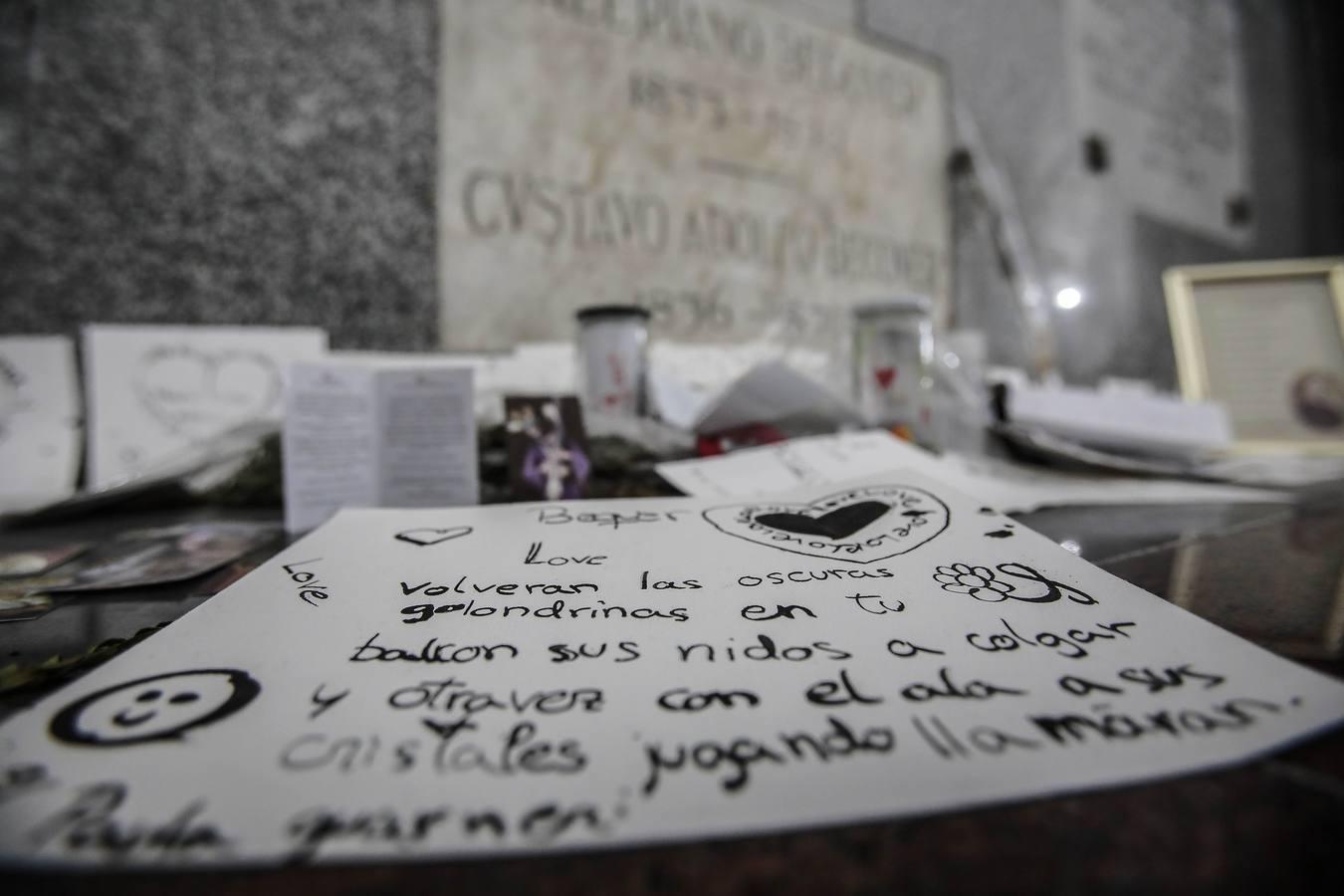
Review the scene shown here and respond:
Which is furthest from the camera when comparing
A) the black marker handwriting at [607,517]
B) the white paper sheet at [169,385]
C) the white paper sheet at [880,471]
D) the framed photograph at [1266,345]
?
the framed photograph at [1266,345]

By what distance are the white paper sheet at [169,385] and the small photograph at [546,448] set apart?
0.51 meters

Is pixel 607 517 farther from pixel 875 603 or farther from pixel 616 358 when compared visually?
pixel 616 358

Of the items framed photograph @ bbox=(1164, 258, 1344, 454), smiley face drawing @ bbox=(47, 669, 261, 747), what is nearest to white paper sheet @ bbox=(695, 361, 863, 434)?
smiley face drawing @ bbox=(47, 669, 261, 747)

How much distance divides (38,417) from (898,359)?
96cm

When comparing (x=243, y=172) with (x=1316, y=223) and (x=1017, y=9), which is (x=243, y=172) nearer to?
(x=1017, y=9)

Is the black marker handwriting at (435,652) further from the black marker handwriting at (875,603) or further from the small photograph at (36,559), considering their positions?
the small photograph at (36,559)

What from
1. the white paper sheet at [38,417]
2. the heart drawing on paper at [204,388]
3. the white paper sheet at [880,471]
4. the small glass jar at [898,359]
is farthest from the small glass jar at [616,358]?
the white paper sheet at [38,417]

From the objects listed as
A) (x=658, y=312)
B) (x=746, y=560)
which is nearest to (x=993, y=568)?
(x=746, y=560)

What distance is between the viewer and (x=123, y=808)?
0.13 metres

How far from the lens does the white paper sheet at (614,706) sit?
129 millimetres

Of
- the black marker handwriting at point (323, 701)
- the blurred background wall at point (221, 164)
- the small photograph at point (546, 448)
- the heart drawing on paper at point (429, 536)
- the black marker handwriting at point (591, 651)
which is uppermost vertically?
the blurred background wall at point (221, 164)

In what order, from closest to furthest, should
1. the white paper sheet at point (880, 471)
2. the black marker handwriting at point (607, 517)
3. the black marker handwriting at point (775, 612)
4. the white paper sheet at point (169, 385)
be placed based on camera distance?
the black marker handwriting at point (775, 612), the black marker handwriting at point (607, 517), the white paper sheet at point (880, 471), the white paper sheet at point (169, 385)

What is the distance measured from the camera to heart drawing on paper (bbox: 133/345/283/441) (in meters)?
0.75

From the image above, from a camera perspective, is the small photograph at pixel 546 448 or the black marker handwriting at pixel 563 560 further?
the small photograph at pixel 546 448
